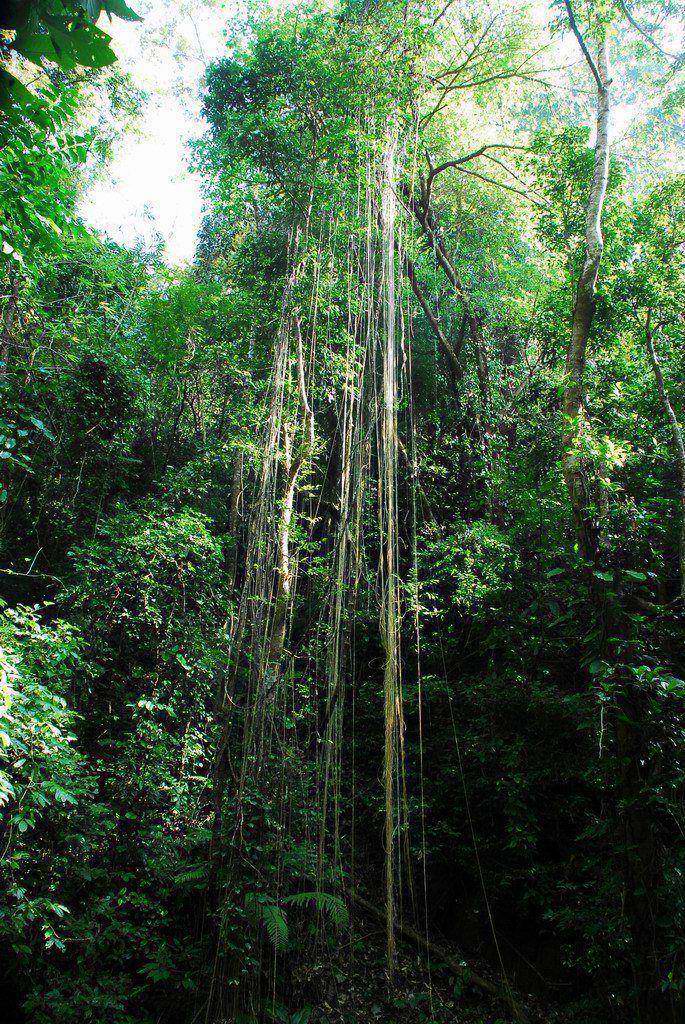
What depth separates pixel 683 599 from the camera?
2850 mm

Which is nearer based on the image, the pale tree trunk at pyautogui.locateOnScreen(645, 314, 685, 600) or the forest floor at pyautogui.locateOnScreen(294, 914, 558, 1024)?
the pale tree trunk at pyautogui.locateOnScreen(645, 314, 685, 600)

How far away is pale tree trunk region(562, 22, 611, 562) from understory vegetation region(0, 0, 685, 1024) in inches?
0.9

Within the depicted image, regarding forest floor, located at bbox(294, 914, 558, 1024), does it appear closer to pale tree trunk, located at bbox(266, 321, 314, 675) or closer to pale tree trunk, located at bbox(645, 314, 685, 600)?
pale tree trunk, located at bbox(266, 321, 314, 675)

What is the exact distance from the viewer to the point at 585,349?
392 centimetres

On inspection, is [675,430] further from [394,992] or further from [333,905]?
[394,992]

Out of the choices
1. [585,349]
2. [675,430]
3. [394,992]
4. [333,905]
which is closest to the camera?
[333,905]

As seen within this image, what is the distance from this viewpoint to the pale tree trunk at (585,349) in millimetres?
3186

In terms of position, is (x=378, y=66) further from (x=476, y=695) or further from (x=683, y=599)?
(x=476, y=695)

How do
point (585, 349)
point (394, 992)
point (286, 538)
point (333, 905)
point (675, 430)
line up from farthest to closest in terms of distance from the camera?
1. point (286, 538)
2. point (585, 349)
3. point (394, 992)
4. point (675, 430)
5. point (333, 905)

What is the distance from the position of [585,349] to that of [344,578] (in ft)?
7.01

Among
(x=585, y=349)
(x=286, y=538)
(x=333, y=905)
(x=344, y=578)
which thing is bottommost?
(x=333, y=905)

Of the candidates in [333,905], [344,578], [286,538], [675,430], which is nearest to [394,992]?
[333,905]

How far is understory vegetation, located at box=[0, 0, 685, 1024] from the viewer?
2.87 m

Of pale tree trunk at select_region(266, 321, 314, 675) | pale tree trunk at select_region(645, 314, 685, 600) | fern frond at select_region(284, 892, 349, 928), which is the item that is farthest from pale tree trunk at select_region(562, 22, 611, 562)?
fern frond at select_region(284, 892, 349, 928)
